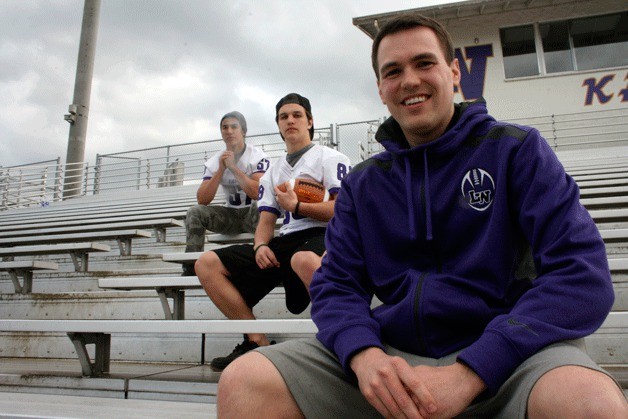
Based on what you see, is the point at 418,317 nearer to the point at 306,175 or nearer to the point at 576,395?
the point at 576,395

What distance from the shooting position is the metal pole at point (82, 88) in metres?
7.55

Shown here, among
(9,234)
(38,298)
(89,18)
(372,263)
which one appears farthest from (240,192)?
(89,18)

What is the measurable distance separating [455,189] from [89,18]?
330 inches

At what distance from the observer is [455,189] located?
94 centimetres

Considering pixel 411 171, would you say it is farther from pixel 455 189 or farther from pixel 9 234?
pixel 9 234

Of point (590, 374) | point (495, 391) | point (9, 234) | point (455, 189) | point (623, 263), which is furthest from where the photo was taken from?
point (9, 234)

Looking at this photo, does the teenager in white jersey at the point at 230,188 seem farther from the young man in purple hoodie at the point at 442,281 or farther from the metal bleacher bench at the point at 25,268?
the young man in purple hoodie at the point at 442,281

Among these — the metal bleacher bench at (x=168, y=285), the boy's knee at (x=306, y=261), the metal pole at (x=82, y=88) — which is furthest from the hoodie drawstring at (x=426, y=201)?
the metal pole at (x=82, y=88)

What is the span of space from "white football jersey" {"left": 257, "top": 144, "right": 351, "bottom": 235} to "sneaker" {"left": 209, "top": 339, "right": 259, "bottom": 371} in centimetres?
46

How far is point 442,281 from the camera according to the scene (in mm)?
900

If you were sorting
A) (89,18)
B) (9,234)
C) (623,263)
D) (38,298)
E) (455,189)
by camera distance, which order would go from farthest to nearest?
(89,18), (9,234), (38,298), (623,263), (455,189)

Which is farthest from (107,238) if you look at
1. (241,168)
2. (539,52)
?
(539,52)

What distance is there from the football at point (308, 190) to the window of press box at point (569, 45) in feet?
22.0

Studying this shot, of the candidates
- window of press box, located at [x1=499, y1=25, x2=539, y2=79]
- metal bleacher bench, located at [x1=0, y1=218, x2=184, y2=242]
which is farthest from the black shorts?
window of press box, located at [x1=499, y1=25, x2=539, y2=79]
